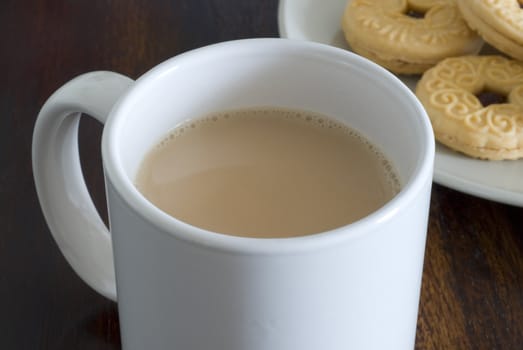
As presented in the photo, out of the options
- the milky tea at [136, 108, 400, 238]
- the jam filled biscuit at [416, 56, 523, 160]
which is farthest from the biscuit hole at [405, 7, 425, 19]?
the milky tea at [136, 108, 400, 238]

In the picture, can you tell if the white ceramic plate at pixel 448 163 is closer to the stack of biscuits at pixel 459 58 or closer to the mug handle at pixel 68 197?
the stack of biscuits at pixel 459 58

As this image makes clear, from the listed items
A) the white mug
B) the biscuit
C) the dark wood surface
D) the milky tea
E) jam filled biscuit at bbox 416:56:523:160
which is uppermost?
the white mug

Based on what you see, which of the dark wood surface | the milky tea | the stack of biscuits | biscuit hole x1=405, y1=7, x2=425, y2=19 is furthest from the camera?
biscuit hole x1=405, y1=7, x2=425, y2=19

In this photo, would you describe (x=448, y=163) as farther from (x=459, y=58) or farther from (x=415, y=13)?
(x=415, y=13)

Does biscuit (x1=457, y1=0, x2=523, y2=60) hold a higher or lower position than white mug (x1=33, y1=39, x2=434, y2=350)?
lower

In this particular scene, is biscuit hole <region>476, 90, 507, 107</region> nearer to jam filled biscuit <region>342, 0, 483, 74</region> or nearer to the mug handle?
jam filled biscuit <region>342, 0, 483, 74</region>

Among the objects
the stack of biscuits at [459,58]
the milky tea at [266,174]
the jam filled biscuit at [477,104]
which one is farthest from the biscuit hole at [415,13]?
the milky tea at [266,174]

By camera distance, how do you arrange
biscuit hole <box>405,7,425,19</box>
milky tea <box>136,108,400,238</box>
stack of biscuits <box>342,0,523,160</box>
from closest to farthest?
milky tea <box>136,108,400,238</box> → stack of biscuits <box>342,0,523,160</box> → biscuit hole <box>405,7,425,19</box>

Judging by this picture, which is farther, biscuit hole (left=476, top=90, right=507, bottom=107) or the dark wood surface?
biscuit hole (left=476, top=90, right=507, bottom=107)
